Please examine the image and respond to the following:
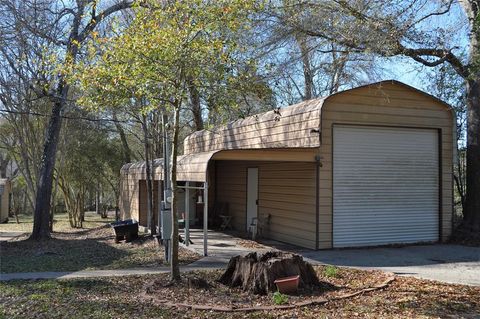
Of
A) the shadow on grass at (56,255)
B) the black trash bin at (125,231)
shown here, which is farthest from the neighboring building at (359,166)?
the shadow on grass at (56,255)

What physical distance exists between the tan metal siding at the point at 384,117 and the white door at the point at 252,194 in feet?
13.8

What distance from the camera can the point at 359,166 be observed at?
488 inches

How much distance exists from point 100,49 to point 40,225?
9989 mm

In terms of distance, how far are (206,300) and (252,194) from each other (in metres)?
9.53

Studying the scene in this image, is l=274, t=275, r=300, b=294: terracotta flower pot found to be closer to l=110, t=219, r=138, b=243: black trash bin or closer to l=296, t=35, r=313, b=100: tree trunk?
l=296, t=35, r=313, b=100: tree trunk

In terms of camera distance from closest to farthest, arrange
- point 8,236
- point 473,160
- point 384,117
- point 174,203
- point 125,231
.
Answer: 1. point 174,203
2. point 384,117
3. point 473,160
4. point 125,231
5. point 8,236

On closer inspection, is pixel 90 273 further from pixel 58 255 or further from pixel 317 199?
pixel 317 199

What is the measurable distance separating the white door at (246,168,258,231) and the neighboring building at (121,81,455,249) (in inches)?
65.0

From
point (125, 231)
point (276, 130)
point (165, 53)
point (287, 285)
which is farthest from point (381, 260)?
point (125, 231)

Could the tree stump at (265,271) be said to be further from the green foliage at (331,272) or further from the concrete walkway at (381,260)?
the concrete walkway at (381,260)

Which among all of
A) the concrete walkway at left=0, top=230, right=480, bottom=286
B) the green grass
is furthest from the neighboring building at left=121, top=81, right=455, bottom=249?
the green grass

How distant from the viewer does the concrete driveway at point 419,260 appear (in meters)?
8.95

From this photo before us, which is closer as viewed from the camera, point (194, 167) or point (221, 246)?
point (194, 167)

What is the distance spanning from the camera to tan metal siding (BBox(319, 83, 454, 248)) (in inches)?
469
